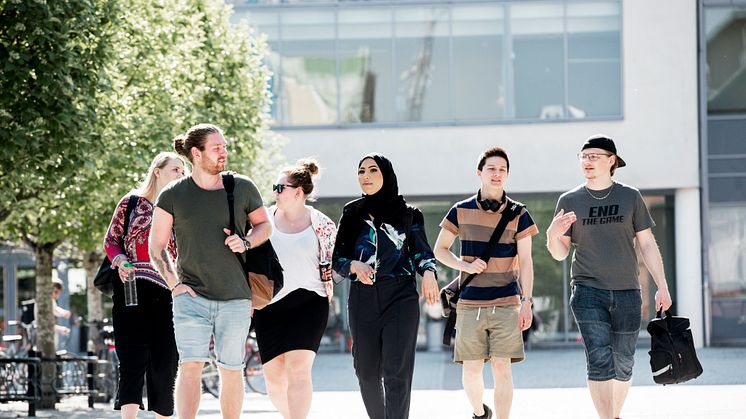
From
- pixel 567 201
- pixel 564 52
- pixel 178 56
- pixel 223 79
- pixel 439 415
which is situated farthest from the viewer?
pixel 564 52

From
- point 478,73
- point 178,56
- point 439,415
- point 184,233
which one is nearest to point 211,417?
point 439,415

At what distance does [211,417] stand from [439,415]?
255cm

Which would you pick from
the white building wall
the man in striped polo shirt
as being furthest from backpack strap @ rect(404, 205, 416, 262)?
the white building wall

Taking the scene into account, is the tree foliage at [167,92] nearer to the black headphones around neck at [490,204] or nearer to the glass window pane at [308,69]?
the black headphones around neck at [490,204]

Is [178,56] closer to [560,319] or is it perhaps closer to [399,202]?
[399,202]

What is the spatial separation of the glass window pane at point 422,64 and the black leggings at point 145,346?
20.6m

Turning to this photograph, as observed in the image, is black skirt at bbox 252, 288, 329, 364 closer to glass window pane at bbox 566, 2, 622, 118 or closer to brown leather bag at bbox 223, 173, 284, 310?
brown leather bag at bbox 223, 173, 284, 310

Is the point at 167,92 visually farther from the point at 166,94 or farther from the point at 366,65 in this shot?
the point at 366,65

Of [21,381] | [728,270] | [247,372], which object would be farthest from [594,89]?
[21,381]

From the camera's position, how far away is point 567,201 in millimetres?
9703

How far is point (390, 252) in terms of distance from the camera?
8.88m

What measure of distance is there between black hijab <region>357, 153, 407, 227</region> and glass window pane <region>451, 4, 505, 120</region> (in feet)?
67.9

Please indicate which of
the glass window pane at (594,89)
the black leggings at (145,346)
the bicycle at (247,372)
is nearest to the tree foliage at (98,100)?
the bicycle at (247,372)

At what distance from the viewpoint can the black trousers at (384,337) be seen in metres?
8.70
